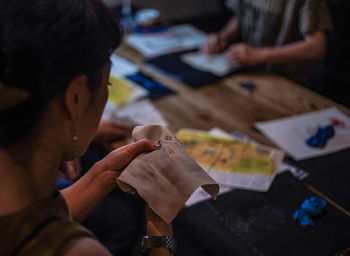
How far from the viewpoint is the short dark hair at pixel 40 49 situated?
0.60m

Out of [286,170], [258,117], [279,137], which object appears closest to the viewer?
[286,170]

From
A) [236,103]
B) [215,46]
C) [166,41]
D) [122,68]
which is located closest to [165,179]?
[236,103]

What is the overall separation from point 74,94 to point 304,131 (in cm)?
97

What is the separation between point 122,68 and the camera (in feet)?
6.12

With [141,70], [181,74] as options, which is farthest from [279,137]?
[141,70]

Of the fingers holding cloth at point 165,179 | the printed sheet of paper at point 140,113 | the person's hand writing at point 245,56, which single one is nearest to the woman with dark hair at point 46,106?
the fingers holding cloth at point 165,179

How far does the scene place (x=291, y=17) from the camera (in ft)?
6.39

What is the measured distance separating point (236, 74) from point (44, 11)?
133 centimetres

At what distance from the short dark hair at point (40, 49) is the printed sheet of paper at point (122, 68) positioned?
1143 mm

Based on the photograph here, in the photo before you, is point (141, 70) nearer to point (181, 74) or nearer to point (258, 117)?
point (181, 74)

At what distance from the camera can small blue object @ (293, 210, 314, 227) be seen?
994 millimetres

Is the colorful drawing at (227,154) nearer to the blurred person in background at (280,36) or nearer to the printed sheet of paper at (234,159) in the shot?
the printed sheet of paper at (234,159)

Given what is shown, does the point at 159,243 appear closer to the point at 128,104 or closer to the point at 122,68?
the point at 128,104

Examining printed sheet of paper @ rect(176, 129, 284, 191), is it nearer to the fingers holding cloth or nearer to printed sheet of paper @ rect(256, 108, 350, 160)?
printed sheet of paper @ rect(256, 108, 350, 160)
